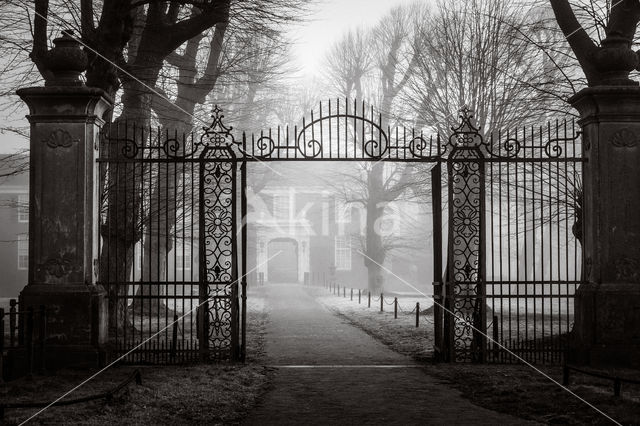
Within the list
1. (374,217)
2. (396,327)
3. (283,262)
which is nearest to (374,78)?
(374,217)

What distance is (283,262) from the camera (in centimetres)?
5109

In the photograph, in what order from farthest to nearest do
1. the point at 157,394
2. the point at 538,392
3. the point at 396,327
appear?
1. the point at 396,327
2. the point at 538,392
3. the point at 157,394

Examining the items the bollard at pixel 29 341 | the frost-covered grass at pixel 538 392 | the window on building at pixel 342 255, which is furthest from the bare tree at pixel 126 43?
the window on building at pixel 342 255

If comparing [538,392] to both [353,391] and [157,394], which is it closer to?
[353,391]

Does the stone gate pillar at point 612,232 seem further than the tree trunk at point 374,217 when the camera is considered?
No

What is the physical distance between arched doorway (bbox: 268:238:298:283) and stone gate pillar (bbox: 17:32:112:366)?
4125 cm

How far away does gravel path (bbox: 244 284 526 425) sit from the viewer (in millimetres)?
6340

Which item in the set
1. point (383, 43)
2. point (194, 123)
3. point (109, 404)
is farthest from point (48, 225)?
point (383, 43)

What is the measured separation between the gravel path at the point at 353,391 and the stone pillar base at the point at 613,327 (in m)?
2.19

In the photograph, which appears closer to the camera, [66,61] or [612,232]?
[66,61]

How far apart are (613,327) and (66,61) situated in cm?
768

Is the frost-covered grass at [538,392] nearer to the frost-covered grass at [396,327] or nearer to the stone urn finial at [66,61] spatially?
the frost-covered grass at [396,327]

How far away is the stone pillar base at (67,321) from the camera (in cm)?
873

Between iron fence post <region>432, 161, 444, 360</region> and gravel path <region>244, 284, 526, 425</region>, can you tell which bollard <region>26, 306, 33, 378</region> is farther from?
iron fence post <region>432, 161, 444, 360</region>
